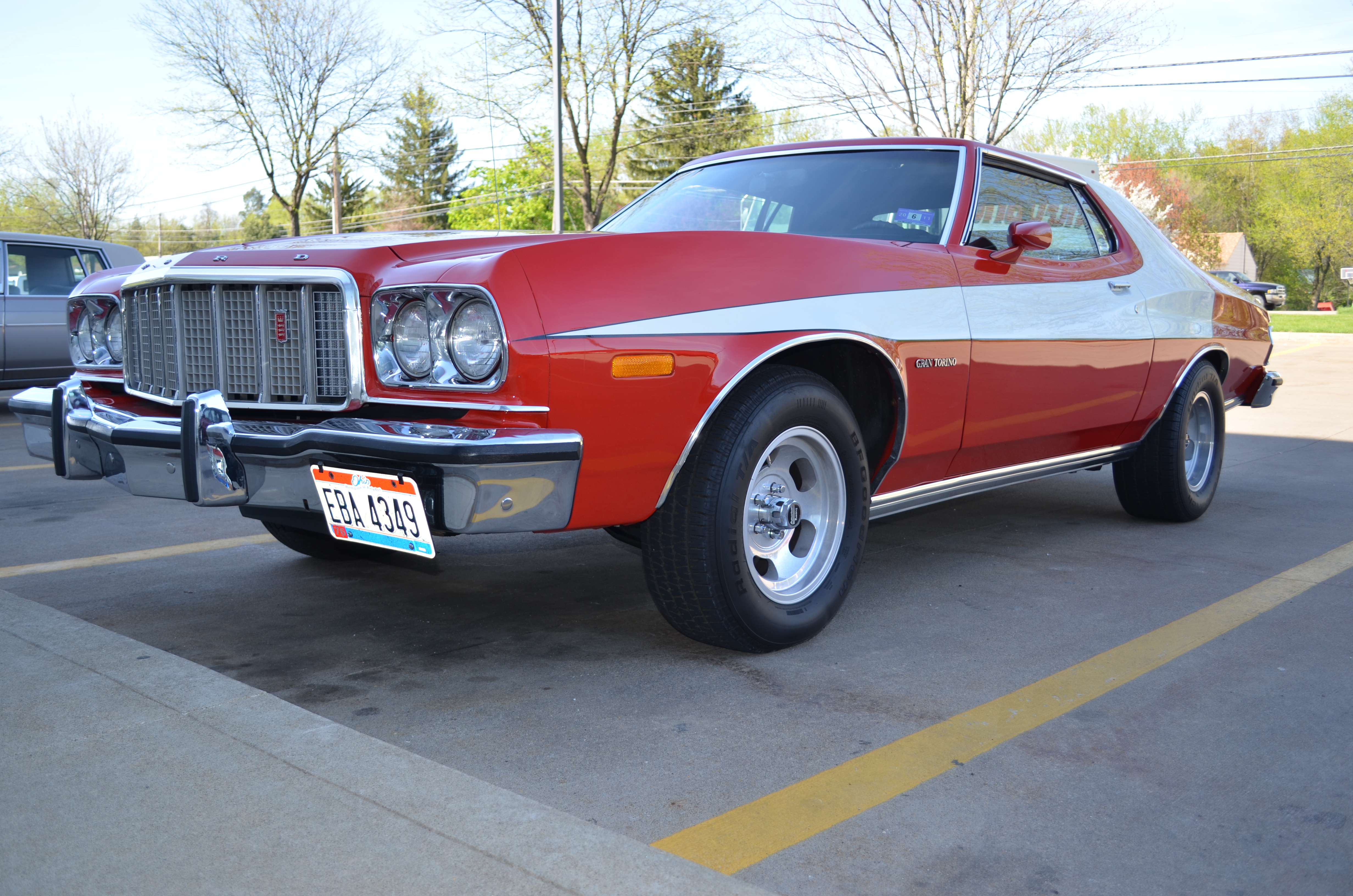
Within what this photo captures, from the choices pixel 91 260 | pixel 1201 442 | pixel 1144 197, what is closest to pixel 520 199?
pixel 1144 197

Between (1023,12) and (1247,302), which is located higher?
(1023,12)

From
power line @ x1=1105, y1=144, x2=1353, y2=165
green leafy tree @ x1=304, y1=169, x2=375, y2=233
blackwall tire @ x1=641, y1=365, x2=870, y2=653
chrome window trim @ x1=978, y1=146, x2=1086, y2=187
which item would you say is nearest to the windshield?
chrome window trim @ x1=978, y1=146, x2=1086, y2=187

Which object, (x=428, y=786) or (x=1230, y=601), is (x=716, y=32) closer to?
(x=1230, y=601)

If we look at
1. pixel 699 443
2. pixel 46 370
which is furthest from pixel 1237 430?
pixel 46 370

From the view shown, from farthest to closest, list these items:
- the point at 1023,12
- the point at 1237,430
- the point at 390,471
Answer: the point at 1023,12 < the point at 1237,430 < the point at 390,471

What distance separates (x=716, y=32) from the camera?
22578 millimetres

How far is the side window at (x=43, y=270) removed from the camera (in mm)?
9312

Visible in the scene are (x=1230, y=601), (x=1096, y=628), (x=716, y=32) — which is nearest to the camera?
(x=1096, y=628)

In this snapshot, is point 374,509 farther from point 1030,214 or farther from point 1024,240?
point 1030,214

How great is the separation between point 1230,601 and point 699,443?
2.12 metres

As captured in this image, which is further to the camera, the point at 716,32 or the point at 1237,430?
the point at 716,32

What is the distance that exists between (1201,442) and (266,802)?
4787mm

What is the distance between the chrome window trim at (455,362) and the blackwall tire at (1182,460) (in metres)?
3.57

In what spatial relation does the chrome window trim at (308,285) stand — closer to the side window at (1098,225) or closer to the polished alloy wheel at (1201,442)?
the side window at (1098,225)
